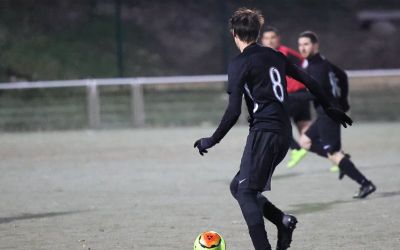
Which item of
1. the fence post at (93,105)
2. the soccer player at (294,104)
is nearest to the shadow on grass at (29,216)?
the soccer player at (294,104)

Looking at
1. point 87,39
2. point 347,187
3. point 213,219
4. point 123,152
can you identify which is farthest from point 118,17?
point 213,219

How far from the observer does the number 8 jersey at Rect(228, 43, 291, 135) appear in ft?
20.8

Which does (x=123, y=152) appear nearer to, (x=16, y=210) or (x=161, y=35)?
(x=16, y=210)

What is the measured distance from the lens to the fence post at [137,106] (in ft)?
72.3

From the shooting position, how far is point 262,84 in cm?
643

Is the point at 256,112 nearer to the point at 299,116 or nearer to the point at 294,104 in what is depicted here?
the point at 294,104

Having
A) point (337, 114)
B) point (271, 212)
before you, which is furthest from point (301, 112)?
point (271, 212)

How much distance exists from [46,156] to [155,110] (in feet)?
25.1

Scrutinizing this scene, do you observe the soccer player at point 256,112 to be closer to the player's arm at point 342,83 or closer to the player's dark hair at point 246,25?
the player's dark hair at point 246,25

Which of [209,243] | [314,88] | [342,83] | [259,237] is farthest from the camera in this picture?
[342,83]

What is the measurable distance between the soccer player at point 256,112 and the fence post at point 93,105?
15.4 meters

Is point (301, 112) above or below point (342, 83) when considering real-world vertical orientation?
below

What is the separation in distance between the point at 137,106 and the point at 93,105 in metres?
0.99

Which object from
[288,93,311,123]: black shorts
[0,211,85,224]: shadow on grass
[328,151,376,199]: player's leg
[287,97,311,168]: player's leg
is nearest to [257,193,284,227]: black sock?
[0,211,85,224]: shadow on grass
